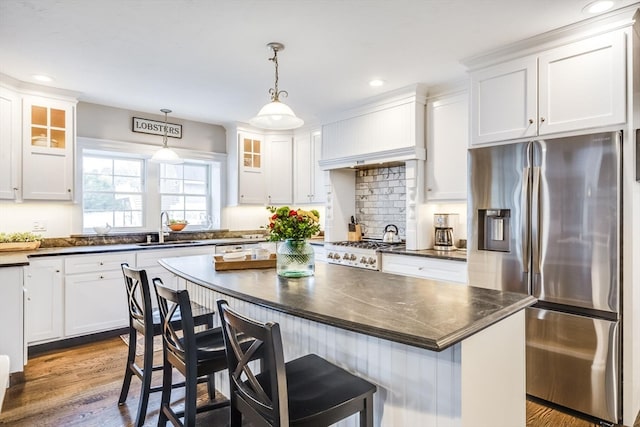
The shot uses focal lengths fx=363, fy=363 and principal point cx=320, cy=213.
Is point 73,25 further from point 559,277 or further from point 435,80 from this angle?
point 559,277

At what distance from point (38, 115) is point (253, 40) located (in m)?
2.51

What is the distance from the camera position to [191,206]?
5121mm

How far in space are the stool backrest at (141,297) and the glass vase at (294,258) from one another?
2.43 ft

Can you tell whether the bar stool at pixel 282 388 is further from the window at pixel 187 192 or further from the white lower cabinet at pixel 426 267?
the window at pixel 187 192

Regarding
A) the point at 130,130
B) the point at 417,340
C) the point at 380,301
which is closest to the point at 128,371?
the point at 380,301

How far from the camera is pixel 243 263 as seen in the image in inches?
94.5

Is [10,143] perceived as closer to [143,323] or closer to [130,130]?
[130,130]

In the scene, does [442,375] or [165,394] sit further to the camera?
[165,394]

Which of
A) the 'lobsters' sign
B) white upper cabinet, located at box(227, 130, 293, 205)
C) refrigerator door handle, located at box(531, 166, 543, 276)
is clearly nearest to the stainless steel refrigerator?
refrigerator door handle, located at box(531, 166, 543, 276)

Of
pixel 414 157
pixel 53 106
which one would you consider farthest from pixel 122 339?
pixel 414 157

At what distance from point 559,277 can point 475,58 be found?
1745mm

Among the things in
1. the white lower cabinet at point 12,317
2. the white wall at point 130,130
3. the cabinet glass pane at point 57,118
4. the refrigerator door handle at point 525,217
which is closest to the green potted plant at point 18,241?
the white lower cabinet at point 12,317

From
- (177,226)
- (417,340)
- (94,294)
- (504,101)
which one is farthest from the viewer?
(177,226)

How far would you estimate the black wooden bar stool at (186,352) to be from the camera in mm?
1644
